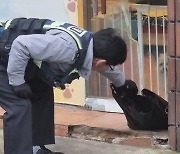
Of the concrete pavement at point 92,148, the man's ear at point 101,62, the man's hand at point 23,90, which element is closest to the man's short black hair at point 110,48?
the man's ear at point 101,62

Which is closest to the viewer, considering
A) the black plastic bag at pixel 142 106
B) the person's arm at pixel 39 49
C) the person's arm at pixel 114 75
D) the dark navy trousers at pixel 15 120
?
the person's arm at pixel 39 49

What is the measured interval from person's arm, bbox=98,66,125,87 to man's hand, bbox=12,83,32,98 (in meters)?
0.58

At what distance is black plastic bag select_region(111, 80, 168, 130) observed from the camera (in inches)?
195

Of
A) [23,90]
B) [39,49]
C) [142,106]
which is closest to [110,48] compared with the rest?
[39,49]

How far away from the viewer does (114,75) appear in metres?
4.53

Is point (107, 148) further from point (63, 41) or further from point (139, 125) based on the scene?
point (63, 41)

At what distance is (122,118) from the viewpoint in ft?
18.6

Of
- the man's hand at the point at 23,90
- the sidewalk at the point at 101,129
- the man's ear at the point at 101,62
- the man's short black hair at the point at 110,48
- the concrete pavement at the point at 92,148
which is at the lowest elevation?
the concrete pavement at the point at 92,148

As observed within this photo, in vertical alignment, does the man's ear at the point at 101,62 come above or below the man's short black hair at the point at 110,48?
below

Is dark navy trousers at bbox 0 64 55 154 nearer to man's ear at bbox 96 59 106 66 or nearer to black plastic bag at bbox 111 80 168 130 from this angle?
man's ear at bbox 96 59 106 66

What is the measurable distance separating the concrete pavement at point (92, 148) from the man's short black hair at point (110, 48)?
1174 millimetres

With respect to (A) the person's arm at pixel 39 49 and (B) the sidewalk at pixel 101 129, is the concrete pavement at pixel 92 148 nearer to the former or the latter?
(B) the sidewalk at pixel 101 129

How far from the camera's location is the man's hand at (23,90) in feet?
13.4

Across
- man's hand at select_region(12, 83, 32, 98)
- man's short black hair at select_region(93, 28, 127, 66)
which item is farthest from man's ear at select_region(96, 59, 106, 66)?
man's hand at select_region(12, 83, 32, 98)
